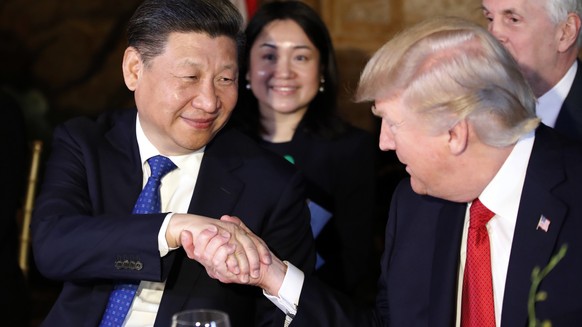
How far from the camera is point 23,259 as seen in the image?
3607mm

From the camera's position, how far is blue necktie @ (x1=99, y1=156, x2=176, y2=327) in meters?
2.58

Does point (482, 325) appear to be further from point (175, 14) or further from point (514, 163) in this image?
point (175, 14)

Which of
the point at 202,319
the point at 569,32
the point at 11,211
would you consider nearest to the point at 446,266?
the point at 202,319

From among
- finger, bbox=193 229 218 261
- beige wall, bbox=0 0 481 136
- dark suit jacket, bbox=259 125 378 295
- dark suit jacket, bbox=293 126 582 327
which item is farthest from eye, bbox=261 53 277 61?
finger, bbox=193 229 218 261

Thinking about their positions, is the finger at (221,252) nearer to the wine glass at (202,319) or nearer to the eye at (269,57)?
the wine glass at (202,319)

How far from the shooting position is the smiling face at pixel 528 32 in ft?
11.2

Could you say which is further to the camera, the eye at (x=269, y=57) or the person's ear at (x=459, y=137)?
the eye at (x=269, y=57)

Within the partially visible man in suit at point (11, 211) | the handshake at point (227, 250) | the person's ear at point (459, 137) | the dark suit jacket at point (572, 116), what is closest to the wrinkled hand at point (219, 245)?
the handshake at point (227, 250)

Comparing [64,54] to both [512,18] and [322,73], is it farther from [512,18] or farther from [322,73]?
[512,18]

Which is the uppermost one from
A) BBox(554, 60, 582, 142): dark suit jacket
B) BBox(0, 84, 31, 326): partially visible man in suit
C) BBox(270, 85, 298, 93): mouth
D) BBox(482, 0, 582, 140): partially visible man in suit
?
BBox(482, 0, 582, 140): partially visible man in suit

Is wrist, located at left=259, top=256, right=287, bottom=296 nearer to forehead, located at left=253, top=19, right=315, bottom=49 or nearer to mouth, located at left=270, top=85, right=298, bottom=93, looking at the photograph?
mouth, located at left=270, top=85, right=298, bottom=93

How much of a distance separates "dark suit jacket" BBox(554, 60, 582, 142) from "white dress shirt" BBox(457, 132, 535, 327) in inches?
40.4

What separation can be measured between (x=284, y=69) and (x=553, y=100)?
1.14m


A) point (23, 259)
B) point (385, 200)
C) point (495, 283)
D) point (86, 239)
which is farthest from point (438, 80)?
point (385, 200)
